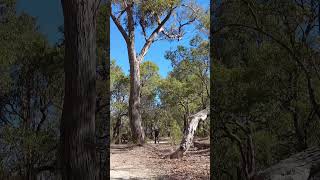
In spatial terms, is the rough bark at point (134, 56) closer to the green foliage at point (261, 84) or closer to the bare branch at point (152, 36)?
the bare branch at point (152, 36)

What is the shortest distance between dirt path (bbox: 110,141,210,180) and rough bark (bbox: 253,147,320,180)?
2.49ft

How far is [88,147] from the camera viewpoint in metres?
A: 2.72

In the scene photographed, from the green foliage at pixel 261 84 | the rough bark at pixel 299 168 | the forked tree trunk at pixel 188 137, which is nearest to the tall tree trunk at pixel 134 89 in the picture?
the forked tree trunk at pixel 188 137

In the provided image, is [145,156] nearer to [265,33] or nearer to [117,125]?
[117,125]

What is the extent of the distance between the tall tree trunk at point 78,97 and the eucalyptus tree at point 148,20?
1089mm

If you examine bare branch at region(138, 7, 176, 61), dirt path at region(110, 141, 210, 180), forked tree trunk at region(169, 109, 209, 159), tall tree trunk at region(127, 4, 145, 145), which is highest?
bare branch at region(138, 7, 176, 61)

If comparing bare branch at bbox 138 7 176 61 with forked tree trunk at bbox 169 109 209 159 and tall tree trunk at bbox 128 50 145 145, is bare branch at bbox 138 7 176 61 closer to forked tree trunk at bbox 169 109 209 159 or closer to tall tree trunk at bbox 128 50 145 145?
tall tree trunk at bbox 128 50 145 145

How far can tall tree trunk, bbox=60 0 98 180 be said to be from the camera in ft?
8.82

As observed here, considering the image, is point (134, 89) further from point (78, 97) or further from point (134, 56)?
point (78, 97)

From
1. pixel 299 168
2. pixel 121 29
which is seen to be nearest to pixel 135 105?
pixel 121 29

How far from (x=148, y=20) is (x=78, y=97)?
138 centimetres

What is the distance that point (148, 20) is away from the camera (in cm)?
384

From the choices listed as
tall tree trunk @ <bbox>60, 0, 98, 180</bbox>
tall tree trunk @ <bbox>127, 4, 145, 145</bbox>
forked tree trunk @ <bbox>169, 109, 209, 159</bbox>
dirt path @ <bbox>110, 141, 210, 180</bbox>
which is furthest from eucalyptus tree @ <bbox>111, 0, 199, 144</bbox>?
tall tree trunk @ <bbox>60, 0, 98, 180</bbox>

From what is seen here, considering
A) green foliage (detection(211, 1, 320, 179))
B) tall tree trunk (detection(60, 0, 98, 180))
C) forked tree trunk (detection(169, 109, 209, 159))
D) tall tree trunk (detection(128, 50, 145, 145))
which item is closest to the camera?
tall tree trunk (detection(60, 0, 98, 180))
